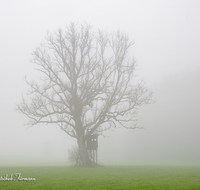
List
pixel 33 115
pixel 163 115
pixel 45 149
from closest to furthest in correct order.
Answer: pixel 33 115 < pixel 163 115 < pixel 45 149

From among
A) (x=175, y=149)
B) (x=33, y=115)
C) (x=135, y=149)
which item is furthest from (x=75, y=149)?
(x=135, y=149)

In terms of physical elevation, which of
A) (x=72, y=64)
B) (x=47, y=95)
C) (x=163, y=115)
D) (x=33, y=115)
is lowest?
(x=33, y=115)

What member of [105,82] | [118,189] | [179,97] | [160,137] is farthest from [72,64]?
[179,97]

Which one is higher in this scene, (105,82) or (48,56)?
(48,56)

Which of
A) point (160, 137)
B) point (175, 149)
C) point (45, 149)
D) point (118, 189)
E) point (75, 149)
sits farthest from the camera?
point (45, 149)

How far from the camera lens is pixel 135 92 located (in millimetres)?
25828

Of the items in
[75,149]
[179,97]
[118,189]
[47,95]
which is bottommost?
[118,189]

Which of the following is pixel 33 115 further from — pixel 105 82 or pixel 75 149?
pixel 105 82

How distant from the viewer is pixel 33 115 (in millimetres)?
25078

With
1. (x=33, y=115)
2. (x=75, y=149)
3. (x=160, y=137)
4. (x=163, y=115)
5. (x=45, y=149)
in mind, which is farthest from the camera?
(x=45, y=149)

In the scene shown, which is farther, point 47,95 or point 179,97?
point 179,97

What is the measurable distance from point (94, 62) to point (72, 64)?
2281 mm

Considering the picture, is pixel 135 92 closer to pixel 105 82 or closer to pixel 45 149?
pixel 105 82

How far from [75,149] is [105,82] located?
7899 mm
